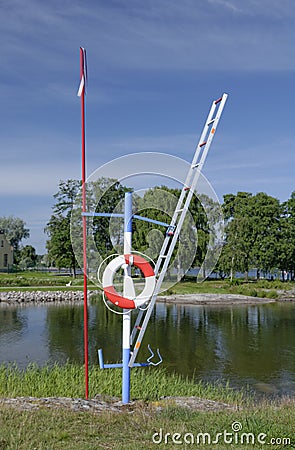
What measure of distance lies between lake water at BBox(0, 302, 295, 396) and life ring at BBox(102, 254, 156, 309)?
17.8ft

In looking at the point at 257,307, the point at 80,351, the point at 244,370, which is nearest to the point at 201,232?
the point at 244,370

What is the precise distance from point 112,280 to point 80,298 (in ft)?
81.3

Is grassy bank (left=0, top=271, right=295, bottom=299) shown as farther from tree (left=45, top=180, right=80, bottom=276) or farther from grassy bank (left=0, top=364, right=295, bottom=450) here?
grassy bank (left=0, top=364, right=295, bottom=450)

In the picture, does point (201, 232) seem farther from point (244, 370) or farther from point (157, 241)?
point (244, 370)

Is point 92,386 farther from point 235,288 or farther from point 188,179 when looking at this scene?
point 235,288

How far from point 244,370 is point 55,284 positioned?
80.0 ft

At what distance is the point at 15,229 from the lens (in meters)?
83.1

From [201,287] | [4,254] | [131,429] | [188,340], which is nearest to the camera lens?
[131,429]

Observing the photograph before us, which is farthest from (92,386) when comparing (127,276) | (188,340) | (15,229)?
(15,229)

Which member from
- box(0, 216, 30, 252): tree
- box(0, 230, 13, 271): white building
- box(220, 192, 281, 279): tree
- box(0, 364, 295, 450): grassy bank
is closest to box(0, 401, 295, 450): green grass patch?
box(0, 364, 295, 450): grassy bank

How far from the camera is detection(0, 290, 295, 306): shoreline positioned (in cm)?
2898

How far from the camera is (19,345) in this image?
15.6 m

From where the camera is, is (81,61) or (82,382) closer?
(81,61)

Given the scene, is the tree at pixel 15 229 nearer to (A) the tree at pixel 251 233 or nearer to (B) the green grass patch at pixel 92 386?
(A) the tree at pixel 251 233
